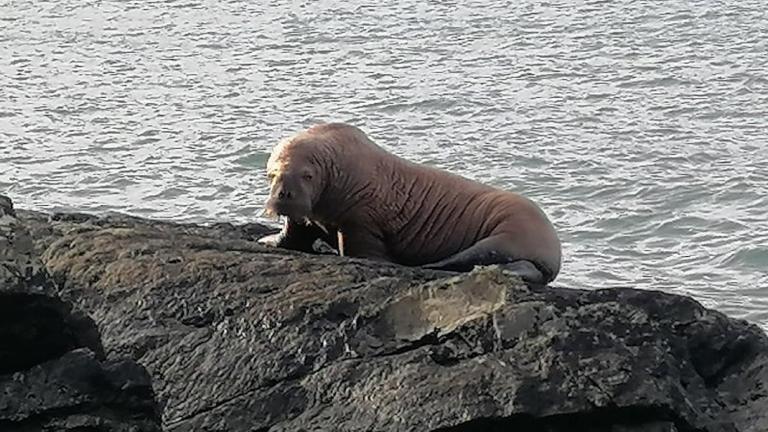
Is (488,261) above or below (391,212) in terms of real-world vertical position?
below

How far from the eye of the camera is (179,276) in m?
4.92

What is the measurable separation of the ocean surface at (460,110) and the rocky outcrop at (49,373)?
6166mm

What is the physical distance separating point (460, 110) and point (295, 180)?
9193 millimetres

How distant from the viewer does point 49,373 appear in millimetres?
3852

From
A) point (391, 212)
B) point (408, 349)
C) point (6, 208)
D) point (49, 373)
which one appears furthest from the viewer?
point (391, 212)

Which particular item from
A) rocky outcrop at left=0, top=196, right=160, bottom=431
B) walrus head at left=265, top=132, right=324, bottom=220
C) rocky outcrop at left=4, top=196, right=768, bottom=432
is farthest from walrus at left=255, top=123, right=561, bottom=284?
rocky outcrop at left=0, top=196, right=160, bottom=431

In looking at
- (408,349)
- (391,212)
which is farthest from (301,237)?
(408,349)

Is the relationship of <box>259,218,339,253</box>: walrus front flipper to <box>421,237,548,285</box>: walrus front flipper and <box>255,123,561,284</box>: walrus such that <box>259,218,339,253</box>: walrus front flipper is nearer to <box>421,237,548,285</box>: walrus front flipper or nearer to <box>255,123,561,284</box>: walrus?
<box>255,123,561,284</box>: walrus

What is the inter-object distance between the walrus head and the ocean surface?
416cm

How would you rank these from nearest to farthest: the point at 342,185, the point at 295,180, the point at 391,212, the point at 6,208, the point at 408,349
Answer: the point at 6,208 → the point at 408,349 → the point at 295,180 → the point at 342,185 → the point at 391,212

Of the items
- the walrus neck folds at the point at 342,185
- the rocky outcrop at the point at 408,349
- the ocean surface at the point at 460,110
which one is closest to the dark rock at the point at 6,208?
the rocky outcrop at the point at 408,349

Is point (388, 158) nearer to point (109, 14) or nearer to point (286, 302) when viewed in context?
point (286, 302)

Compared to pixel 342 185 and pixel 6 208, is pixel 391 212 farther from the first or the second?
pixel 6 208

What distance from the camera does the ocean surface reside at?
37.8ft
